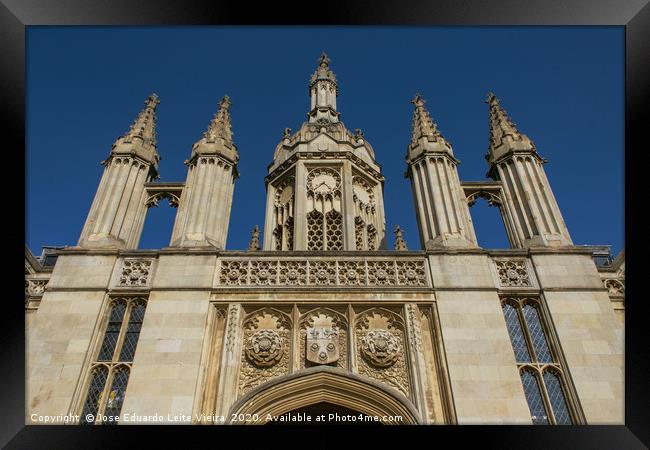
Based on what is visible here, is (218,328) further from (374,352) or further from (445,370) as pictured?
(445,370)

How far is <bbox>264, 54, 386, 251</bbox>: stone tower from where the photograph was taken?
12.9m

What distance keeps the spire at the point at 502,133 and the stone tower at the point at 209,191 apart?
610 centimetres

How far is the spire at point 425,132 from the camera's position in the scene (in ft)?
37.9

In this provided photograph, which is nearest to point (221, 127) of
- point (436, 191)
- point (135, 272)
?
point (135, 272)

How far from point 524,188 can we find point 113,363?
28.2 ft

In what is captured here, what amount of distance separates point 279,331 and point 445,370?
2.85 metres

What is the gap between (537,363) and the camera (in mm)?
8266

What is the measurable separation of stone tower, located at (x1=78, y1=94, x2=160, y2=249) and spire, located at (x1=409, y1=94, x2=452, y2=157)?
613 cm

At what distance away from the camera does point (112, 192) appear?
10500 mm

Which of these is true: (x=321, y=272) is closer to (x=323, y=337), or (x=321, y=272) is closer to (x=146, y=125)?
(x=323, y=337)

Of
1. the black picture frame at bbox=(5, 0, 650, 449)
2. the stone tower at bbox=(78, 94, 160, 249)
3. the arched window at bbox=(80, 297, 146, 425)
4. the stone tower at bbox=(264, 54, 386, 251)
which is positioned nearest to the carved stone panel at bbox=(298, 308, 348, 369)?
the arched window at bbox=(80, 297, 146, 425)

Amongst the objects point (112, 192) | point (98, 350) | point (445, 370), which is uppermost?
point (112, 192)

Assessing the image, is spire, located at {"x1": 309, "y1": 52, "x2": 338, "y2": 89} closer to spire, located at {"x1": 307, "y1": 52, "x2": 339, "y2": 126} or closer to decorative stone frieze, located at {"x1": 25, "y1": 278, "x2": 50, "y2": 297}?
spire, located at {"x1": 307, "y1": 52, "x2": 339, "y2": 126}
